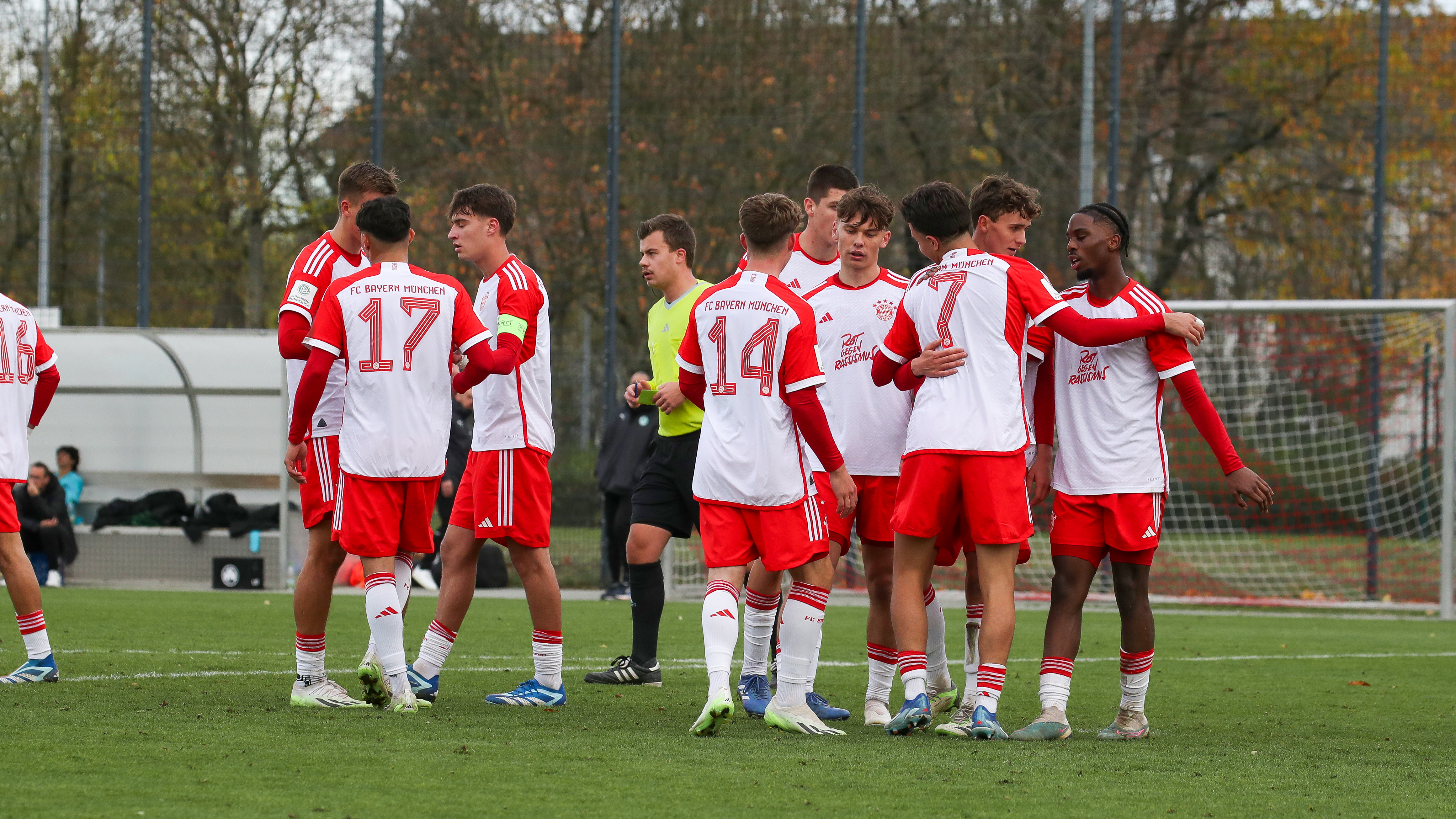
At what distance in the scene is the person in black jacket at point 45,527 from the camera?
1324cm

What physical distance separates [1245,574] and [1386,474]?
1.61 meters

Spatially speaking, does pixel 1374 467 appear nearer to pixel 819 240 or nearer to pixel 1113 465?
pixel 819 240

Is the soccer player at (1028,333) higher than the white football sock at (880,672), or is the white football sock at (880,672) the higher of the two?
the soccer player at (1028,333)

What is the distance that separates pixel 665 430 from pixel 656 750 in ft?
6.56

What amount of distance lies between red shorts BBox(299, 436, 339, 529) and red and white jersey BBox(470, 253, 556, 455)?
558 millimetres

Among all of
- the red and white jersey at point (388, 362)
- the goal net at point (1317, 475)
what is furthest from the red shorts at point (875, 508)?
the goal net at point (1317, 475)

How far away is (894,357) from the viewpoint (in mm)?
5512

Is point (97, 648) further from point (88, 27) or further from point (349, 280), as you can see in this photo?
point (88, 27)

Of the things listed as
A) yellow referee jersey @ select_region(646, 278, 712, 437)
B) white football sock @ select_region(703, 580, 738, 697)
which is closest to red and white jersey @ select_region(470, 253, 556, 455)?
yellow referee jersey @ select_region(646, 278, 712, 437)

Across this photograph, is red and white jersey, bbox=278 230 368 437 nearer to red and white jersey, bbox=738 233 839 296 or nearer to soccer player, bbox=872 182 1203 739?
red and white jersey, bbox=738 233 839 296

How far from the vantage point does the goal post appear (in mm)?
13859

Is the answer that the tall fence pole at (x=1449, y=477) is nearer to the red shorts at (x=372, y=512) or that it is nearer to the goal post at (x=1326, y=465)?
the goal post at (x=1326, y=465)

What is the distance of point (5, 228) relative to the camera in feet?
53.4

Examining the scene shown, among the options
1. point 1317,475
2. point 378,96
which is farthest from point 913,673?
point 378,96
